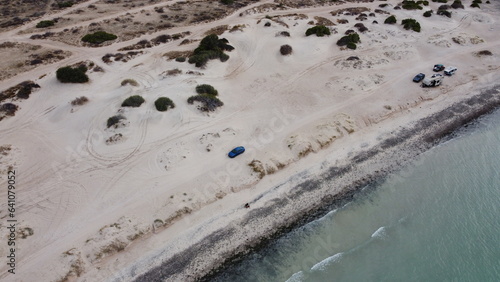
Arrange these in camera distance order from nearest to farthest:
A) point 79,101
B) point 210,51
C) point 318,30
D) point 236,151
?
1. point 236,151
2. point 79,101
3. point 210,51
4. point 318,30

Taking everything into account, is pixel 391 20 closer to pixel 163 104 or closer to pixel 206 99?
pixel 206 99

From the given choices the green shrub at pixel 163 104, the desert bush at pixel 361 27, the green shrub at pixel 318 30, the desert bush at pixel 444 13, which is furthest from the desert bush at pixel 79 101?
the desert bush at pixel 444 13

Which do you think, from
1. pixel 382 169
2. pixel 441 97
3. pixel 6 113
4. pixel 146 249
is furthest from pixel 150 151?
pixel 441 97

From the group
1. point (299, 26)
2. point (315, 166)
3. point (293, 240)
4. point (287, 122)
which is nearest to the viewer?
point (293, 240)

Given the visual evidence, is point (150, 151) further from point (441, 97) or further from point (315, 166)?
point (441, 97)

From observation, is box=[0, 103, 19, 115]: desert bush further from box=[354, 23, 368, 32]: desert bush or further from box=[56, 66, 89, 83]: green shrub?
box=[354, 23, 368, 32]: desert bush

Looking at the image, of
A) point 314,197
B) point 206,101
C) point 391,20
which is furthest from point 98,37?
point 391,20

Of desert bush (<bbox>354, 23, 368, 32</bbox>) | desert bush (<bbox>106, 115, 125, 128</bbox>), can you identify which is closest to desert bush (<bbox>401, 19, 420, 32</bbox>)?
desert bush (<bbox>354, 23, 368, 32</bbox>)

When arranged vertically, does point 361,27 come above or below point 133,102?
below
